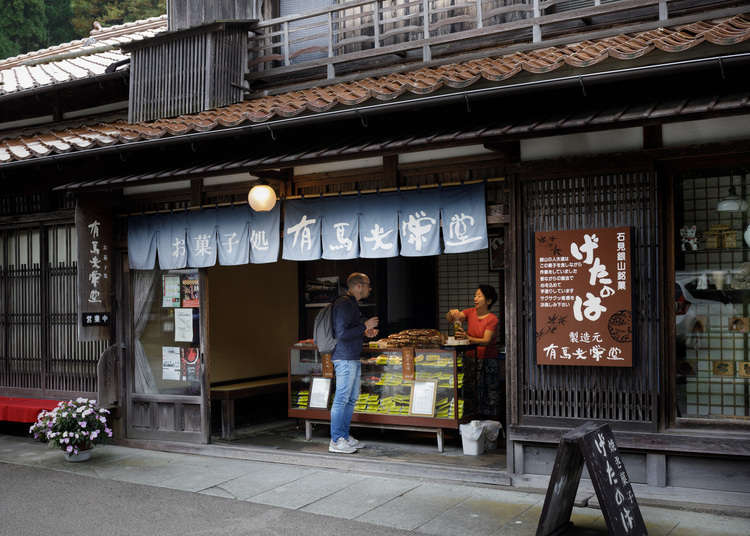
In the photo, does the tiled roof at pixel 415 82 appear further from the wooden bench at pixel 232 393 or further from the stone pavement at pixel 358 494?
the stone pavement at pixel 358 494

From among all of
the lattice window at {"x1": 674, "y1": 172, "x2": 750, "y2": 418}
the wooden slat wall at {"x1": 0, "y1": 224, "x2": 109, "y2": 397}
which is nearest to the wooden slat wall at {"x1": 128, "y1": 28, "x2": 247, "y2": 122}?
the wooden slat wall at {"x1": 0, "y1": 224, "x2": 109, "y2": 397}

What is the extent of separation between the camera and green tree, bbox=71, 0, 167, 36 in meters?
28.8

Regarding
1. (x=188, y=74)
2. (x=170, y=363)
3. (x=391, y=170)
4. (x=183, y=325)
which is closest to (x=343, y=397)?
(x=183, y=325)

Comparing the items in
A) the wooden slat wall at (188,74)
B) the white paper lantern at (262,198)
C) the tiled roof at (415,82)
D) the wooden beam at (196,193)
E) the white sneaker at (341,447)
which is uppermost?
the wooden slat wall at (188,74)

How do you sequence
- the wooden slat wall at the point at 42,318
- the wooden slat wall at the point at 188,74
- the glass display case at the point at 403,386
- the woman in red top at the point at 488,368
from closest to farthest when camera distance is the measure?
the glass display case at the point at 403,386 < the woman in red top at the point at 488,368 < the wooden slat wall at the point at 188,74 < the wooden slat wall at the point at 42,318

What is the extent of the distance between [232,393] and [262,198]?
12.6 feet

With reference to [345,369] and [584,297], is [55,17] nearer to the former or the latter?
[345,369]

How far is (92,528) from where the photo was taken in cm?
695

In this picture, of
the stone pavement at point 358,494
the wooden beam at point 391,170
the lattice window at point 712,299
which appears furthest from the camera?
the wooden beam at point 391,170

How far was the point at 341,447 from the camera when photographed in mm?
9430

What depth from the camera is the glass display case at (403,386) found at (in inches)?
378

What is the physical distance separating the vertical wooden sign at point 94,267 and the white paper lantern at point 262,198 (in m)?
3.14

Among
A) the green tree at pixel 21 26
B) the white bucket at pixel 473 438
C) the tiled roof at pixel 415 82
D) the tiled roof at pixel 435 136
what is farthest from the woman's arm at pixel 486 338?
the green tree at pixel 21 26

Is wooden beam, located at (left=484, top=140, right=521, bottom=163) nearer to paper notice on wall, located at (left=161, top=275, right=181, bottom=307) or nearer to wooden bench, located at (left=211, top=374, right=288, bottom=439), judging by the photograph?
paper notice on wall, located at (left=161, top=275, right=181, bottom=307)
